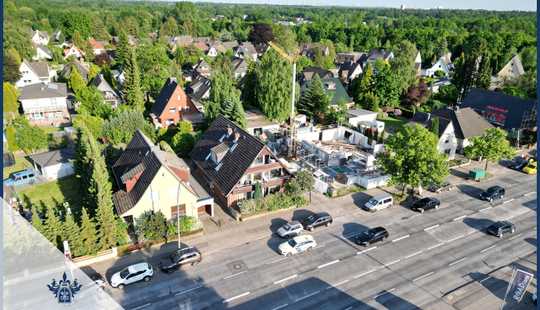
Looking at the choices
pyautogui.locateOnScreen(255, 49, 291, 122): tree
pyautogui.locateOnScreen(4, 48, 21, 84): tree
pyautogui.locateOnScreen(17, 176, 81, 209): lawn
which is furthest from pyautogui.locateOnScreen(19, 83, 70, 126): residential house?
pyautogui.locateOnScreen(255, 49, 291, 122): tree

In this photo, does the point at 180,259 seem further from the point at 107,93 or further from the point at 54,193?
the point at 107,93

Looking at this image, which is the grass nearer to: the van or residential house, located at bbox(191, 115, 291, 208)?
residential house, located at bbox(191, 115, 291, 208)

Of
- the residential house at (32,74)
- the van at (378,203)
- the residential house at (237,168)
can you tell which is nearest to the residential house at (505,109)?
the van at (378,203)

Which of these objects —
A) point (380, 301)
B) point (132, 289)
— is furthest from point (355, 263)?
point (132, 289)

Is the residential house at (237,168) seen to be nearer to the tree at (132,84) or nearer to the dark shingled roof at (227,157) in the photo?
the dark shingled roof at (227,157)

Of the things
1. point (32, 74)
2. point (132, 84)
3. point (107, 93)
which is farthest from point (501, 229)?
point (32, 74)

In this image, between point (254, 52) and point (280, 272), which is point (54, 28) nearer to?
point (254, 52)
